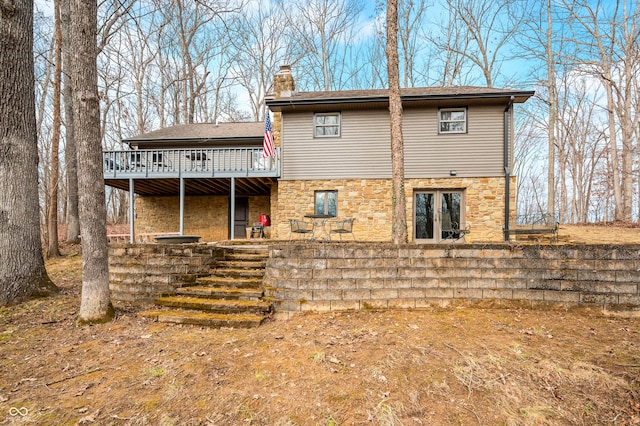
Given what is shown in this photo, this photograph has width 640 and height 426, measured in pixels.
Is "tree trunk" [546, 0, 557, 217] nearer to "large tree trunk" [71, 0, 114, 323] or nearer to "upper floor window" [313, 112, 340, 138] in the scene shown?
"upper floor window" [313, 112, 340, 138]

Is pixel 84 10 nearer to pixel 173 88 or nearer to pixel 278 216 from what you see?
pixel 278 216

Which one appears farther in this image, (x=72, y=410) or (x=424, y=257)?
(x=424, y=257)

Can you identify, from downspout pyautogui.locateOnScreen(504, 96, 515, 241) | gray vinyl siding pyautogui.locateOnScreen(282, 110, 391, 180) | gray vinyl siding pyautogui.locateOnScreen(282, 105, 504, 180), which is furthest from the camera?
gray vinyl siding pyautogui.locateOnScreen(282, 110, 391, 180)

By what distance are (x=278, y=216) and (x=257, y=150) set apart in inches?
105

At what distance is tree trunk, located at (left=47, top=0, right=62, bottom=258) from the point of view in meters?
7.84

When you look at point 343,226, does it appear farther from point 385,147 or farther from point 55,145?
point 55,145

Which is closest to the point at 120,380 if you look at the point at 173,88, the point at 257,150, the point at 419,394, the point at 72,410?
the point at 72,410

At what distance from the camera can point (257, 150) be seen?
1132 cm

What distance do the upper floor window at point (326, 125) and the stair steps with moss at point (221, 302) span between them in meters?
6.40

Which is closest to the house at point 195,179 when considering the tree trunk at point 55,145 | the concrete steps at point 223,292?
the tree trunk at point 55,145

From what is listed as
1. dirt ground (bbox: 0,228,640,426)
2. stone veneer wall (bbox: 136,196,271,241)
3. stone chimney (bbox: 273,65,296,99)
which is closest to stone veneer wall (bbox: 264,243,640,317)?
dirt ground (bbox: 0,228,640,426)

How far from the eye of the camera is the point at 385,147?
34.2ft

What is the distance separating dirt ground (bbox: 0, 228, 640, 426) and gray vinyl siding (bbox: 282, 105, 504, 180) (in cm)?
662

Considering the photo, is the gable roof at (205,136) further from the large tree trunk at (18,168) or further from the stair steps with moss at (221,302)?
the stair steps with moss at (221,302)
